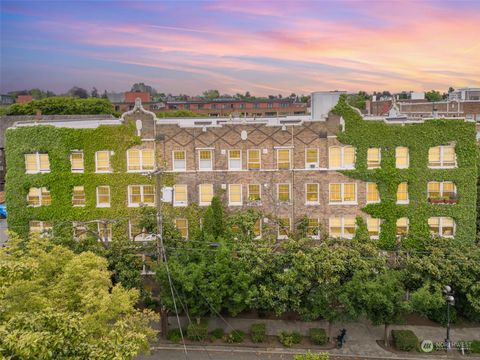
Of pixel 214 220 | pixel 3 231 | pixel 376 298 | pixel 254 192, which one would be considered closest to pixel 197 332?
pixel 214 220

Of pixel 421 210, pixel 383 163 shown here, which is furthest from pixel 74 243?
pixel 421 210

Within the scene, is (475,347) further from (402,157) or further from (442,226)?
(402,157)

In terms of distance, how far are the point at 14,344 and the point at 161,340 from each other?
2013 cm

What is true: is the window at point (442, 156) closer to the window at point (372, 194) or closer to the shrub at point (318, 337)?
the window at point (372, 194)

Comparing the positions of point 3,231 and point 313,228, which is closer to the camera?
point 313,228

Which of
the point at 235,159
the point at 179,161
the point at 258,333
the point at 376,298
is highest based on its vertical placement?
the point at 235,159

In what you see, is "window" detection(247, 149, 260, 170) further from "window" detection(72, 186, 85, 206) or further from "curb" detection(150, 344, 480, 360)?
"curb" detection(150, 344, 480, 360)

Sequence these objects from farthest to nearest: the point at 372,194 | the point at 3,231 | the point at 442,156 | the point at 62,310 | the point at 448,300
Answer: the point at 3,231, the point at 372,194, the point at 442,156, the point at 448,300, the point at 62,310

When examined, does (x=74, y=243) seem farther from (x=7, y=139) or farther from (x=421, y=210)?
(x=421, y=210)

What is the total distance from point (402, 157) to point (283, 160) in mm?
9445

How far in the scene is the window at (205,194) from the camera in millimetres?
39094

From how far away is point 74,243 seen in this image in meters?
32.1

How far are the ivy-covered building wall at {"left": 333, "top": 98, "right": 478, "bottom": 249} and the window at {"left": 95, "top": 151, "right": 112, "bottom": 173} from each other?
1875 cm

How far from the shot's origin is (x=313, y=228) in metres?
38.7
